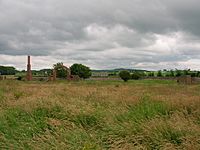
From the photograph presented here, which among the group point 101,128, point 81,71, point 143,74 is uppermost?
point 81,71

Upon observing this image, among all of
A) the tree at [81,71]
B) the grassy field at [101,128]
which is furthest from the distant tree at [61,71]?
the grassy field at [101,128]

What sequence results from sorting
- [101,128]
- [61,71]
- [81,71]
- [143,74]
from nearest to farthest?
[101,128] → [61,71] → [81,71] → [143,74]

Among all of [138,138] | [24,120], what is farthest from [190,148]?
[24,120]

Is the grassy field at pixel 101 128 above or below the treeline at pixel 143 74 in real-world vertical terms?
below

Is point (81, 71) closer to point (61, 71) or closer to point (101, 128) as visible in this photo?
point (61, 71)

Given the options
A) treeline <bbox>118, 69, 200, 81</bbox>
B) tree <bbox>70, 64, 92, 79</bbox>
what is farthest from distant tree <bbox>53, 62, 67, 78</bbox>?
tree <bbox>70, 64, 92, 79</bbox>

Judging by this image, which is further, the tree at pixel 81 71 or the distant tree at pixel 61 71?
the tree at pixel 81 71

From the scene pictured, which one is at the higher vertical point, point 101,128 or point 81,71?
point 81,71

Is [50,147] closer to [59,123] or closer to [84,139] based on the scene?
[84,139]

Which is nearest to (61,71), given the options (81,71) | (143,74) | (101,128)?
(81,71)

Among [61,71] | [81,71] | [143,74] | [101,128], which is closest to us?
[101,128]

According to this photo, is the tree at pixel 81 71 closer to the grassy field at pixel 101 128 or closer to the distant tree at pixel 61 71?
the distant tree at pixel 61 71

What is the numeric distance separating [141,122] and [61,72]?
228 ft

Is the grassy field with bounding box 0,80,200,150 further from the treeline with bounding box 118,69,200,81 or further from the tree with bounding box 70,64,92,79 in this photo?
the tree with bounding box 70,64,92,79
